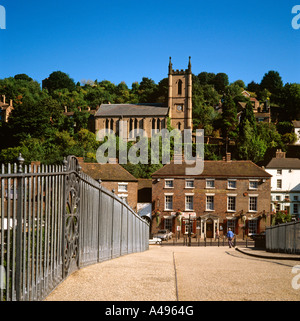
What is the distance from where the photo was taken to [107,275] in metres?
6.50

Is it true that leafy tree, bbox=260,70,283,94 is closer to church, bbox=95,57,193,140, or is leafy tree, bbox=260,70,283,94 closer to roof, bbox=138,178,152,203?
church, bbox=95,57,193,140

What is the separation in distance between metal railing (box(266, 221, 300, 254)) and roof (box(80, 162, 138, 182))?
29388mm

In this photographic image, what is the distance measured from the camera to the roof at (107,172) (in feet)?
148

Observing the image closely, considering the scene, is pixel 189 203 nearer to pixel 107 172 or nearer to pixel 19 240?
pixel 107 172

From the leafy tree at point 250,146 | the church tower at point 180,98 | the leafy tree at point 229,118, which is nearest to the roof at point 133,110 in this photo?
the church tower at point 180,98

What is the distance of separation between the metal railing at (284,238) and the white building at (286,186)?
39338 millimetres

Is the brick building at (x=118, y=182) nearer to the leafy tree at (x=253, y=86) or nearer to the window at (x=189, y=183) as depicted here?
the window at (x=189, y=183)

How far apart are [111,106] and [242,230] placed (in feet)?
193

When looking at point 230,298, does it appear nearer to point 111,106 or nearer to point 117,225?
point 117,225

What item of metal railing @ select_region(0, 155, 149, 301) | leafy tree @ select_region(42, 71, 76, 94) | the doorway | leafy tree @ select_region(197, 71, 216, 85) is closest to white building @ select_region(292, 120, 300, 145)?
the doorway

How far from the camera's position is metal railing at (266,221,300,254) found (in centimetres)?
1319

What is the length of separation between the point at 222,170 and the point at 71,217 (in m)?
39.4

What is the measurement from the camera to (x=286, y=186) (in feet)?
182

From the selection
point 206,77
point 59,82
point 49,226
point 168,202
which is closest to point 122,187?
point 168,202
